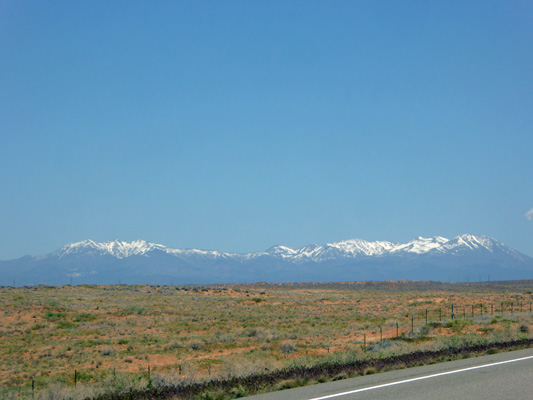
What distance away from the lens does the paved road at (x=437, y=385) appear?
A: 948 centimetres

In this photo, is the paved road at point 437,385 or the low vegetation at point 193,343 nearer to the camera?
the paved road at point 437,385

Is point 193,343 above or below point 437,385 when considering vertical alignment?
below

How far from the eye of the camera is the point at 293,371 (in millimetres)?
12406

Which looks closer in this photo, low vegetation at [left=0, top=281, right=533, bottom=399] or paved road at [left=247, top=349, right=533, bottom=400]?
paved road at [left=247, top=349, right=533, bottom=400]

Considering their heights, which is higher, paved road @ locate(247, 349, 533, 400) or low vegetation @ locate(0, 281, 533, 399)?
paved road @ locate(247, 349, 533, 400)

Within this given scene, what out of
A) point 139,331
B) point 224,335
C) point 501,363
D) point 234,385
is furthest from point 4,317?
point 501,363

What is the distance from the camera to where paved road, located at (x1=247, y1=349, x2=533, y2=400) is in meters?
9.48

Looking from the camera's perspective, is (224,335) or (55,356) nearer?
(55,356)

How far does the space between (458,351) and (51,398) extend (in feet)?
35.5

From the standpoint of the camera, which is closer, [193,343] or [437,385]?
[437,385]

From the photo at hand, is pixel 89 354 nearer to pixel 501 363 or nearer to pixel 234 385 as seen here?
pixel 234 385

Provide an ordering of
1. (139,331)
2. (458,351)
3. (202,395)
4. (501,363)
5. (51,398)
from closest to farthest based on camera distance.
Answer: (202,395), (51,398), (501,363), (458,351), (139,331)

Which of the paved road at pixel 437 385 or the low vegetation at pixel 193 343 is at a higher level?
the paved road at pixel 437 385

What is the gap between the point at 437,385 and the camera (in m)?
10.3
